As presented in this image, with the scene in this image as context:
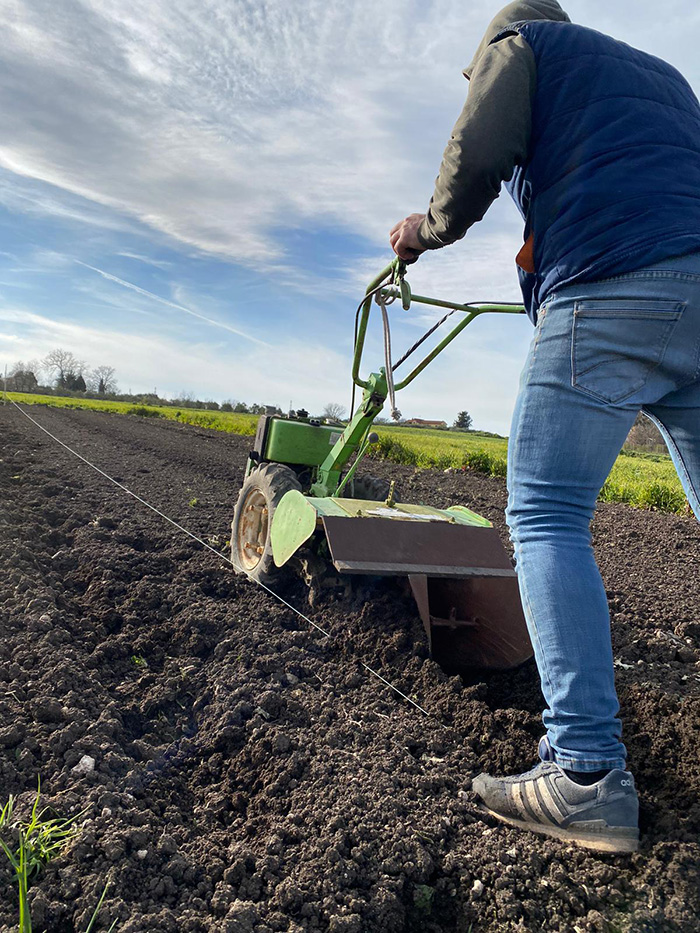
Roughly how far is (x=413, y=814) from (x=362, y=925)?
38cm

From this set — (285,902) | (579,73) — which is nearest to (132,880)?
(285,902)

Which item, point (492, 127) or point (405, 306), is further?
point (405, 306)

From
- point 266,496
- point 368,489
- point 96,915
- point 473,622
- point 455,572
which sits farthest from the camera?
point 368,489

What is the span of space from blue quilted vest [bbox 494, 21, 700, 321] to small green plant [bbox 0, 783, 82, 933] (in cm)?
191

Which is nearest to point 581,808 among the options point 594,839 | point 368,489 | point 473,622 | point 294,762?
point 594,839

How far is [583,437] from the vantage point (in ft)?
5.90

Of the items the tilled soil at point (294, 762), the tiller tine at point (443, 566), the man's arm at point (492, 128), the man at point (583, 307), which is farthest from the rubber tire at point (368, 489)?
the man's arm at point (492, 128)

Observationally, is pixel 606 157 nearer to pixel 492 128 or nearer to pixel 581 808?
pixel 492 128

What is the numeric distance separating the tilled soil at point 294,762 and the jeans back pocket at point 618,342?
3.80ft

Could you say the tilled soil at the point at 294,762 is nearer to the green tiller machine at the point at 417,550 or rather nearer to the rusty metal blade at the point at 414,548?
the green tiller machine at the point at 417,550

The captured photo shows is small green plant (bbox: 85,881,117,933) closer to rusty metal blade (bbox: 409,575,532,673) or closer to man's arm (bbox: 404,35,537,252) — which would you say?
rusty metal blade (bbox: 409,575,532,673)

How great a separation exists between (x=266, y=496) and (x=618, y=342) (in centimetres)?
285

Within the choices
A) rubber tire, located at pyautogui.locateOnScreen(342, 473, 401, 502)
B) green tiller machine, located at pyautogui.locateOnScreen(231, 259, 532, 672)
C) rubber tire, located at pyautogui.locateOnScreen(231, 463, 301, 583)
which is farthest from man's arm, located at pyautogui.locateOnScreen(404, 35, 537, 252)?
rubber tire, located at pyautogui.locateOnScreen(342, 473, 401, 502)

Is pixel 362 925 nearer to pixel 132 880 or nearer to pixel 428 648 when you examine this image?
pixel 132 880
